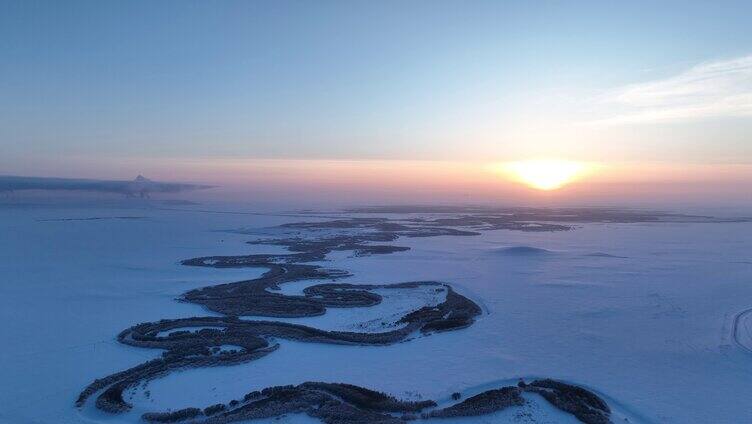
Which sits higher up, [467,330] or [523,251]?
[523,251]

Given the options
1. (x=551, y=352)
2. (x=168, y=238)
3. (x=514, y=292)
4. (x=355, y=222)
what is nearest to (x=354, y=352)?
(x=551, y=352)

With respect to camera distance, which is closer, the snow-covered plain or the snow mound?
the snow-covered plain

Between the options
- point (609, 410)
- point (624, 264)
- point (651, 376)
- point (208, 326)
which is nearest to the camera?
point (609, 410)

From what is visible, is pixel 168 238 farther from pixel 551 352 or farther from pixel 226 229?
pixel 551 352

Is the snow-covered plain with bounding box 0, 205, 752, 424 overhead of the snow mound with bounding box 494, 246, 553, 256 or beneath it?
beneath

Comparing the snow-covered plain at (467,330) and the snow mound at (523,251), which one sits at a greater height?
the snow mound at (523,251)

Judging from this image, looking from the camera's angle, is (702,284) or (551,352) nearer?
(551,352)

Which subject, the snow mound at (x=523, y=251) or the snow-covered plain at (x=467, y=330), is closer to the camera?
the snow-covered plain at (x=467, y=330)

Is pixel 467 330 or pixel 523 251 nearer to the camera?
pixel 467 330
